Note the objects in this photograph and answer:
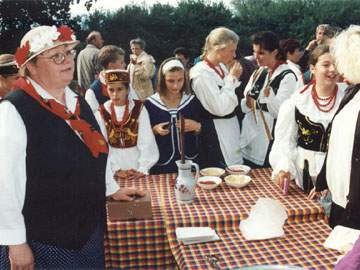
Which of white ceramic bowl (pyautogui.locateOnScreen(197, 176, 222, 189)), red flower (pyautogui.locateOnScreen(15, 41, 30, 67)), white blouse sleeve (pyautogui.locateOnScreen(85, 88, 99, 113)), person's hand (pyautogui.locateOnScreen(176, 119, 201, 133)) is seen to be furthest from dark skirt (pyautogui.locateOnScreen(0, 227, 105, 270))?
white blouse sleeve (pyautogui.locateOnScreen(85, 88, 99, 113))

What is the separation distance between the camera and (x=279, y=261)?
1804 millimetres

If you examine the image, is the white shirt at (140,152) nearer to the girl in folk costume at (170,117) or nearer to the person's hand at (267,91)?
the girl in folk costume at (170,117)

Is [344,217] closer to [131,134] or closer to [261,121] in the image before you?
[131,134]

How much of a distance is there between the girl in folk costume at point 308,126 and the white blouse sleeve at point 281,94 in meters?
1.04

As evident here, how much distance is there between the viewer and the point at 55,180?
6.20 ft

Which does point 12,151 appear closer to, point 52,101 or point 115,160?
point 52,101

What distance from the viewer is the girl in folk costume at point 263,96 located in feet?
12.7

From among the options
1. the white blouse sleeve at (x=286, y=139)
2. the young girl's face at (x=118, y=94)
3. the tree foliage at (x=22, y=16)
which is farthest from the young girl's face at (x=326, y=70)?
the tree foliage at (x=22, y=16)

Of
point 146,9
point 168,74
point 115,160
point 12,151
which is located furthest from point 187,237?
point 146,9

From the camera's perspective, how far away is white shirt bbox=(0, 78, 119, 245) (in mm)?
1726

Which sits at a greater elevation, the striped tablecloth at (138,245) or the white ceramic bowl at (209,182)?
the white ceramic bowl at (209,182)

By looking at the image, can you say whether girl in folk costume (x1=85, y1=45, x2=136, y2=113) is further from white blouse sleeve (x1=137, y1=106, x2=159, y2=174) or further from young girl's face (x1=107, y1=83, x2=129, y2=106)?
white blouse sleeve (x1=137, y1=106, x2=159, y2=174)

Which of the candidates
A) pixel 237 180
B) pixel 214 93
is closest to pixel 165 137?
pixel 214 93

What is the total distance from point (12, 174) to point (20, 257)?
368 millimetres
